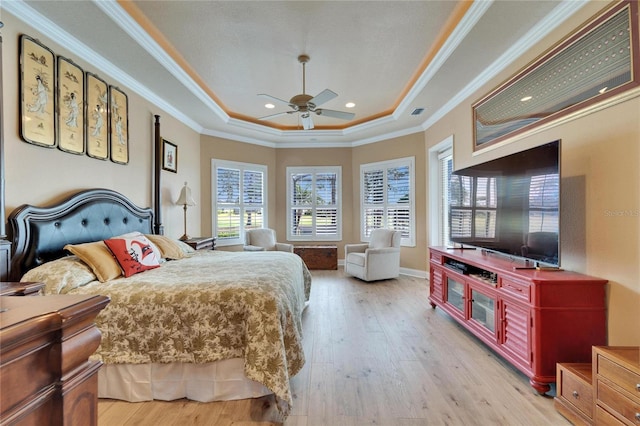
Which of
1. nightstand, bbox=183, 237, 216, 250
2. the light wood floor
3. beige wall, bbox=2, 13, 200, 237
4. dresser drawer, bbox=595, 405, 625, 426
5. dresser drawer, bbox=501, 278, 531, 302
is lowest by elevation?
the light wood floor

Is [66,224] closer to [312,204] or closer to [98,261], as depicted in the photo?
[98,261]

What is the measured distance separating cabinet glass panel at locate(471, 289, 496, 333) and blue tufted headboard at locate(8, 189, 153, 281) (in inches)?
141

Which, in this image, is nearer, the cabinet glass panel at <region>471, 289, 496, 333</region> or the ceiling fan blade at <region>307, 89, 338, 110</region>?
the cabinet glass panel at <region>471, 289, 496, 333</region>

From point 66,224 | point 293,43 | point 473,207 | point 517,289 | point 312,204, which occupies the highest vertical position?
point 293,43

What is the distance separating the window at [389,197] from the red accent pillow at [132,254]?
4.20 m

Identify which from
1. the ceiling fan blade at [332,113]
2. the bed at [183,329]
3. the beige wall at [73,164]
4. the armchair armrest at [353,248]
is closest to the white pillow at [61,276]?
the bed at [183,329]

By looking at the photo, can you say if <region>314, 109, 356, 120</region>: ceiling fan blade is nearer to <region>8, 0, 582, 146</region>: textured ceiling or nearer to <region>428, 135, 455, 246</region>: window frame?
<region>8, 0, 582, 146</region>: textured ceiling

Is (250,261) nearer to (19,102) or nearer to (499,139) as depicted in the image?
(19,102)

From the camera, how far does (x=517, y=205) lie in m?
2.31

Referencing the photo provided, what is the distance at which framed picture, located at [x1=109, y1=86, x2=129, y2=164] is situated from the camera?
303 centimetres

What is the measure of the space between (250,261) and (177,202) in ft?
7.53

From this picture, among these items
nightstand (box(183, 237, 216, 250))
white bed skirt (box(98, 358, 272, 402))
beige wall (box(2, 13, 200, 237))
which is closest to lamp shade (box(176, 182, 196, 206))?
beige wall (box(2, 13, 200, 237))

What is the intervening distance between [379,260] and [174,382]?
3502 millimetres

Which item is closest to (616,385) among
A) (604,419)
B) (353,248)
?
(604,419)
